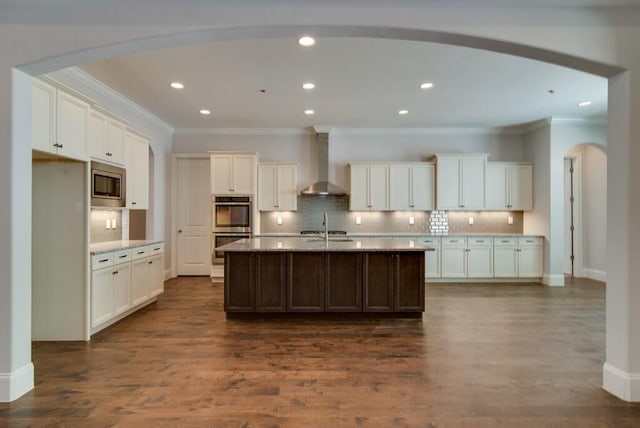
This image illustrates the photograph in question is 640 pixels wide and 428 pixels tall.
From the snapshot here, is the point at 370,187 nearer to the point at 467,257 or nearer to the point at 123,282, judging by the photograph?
the point at 467,257

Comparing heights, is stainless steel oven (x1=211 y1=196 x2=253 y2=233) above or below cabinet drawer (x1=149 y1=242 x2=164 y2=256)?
above

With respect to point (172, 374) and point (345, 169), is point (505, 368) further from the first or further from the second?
point (345, 169)

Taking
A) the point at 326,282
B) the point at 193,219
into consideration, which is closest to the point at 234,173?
the point at 193,219

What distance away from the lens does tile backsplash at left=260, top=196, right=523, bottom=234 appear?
723 centimetres

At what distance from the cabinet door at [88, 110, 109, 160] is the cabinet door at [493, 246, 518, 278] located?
6.58 m

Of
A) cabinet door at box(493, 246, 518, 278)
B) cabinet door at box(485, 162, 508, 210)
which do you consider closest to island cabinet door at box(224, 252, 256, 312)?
cabinet door at box(493, 246, 518, 278)

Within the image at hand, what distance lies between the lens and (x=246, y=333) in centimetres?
380

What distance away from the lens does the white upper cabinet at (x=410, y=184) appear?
6930 mm

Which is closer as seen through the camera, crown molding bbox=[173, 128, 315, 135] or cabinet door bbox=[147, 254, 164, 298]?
cabinet door bbox=[147, 254, 164, 298]

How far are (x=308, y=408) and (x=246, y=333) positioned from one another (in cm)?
→ 167

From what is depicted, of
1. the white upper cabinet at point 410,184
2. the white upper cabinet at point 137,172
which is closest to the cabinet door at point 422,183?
the white upper cabinet at point 410,184

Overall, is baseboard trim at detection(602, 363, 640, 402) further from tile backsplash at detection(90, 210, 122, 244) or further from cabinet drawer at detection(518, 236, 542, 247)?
tile backsplash at detection(90, 210, 122, 244)

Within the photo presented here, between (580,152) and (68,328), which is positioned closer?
(68,328)

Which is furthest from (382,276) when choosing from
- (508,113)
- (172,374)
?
(508,113)
